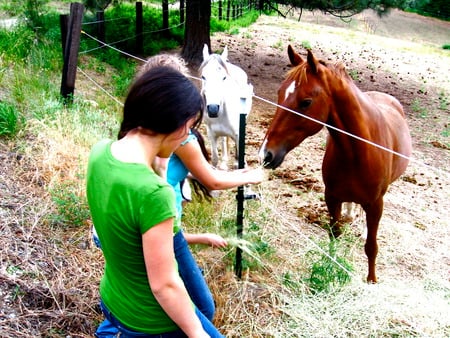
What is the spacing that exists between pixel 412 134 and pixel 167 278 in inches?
287

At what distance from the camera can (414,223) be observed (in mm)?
4789

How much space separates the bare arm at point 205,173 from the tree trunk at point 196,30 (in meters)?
7.66

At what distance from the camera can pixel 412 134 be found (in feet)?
25.0

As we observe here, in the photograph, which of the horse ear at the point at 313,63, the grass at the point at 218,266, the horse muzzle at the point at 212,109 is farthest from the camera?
the horse muzzle at the point at 212,109

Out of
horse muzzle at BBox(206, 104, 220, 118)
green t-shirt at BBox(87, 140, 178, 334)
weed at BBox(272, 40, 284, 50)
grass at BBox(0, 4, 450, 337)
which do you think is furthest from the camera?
weed at BBox(272, 40, 284, 50)

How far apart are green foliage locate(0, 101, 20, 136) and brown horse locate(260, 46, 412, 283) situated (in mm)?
2615

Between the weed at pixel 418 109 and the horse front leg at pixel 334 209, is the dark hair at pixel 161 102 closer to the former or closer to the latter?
the horse front leg at pixel 334 209

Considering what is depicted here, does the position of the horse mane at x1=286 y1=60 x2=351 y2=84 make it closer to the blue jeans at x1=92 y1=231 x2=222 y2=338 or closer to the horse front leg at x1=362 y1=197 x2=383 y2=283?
the horse front leg at x1=362 y1=197 x2=383 y2=283

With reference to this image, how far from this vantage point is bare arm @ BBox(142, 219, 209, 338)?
119 centimetres

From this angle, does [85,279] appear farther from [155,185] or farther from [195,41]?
[195,41]

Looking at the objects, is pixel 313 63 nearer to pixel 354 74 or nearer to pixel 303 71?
pixel 303 71

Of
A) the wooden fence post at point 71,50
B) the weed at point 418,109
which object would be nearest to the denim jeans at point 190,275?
the wooden fence post at point 71,50

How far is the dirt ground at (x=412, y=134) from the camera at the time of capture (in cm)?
439

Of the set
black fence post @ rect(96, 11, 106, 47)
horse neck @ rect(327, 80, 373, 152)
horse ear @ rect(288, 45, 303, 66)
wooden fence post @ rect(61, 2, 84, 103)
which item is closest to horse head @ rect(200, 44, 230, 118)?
horse ear @ rect(288, 45, 303, 66)
